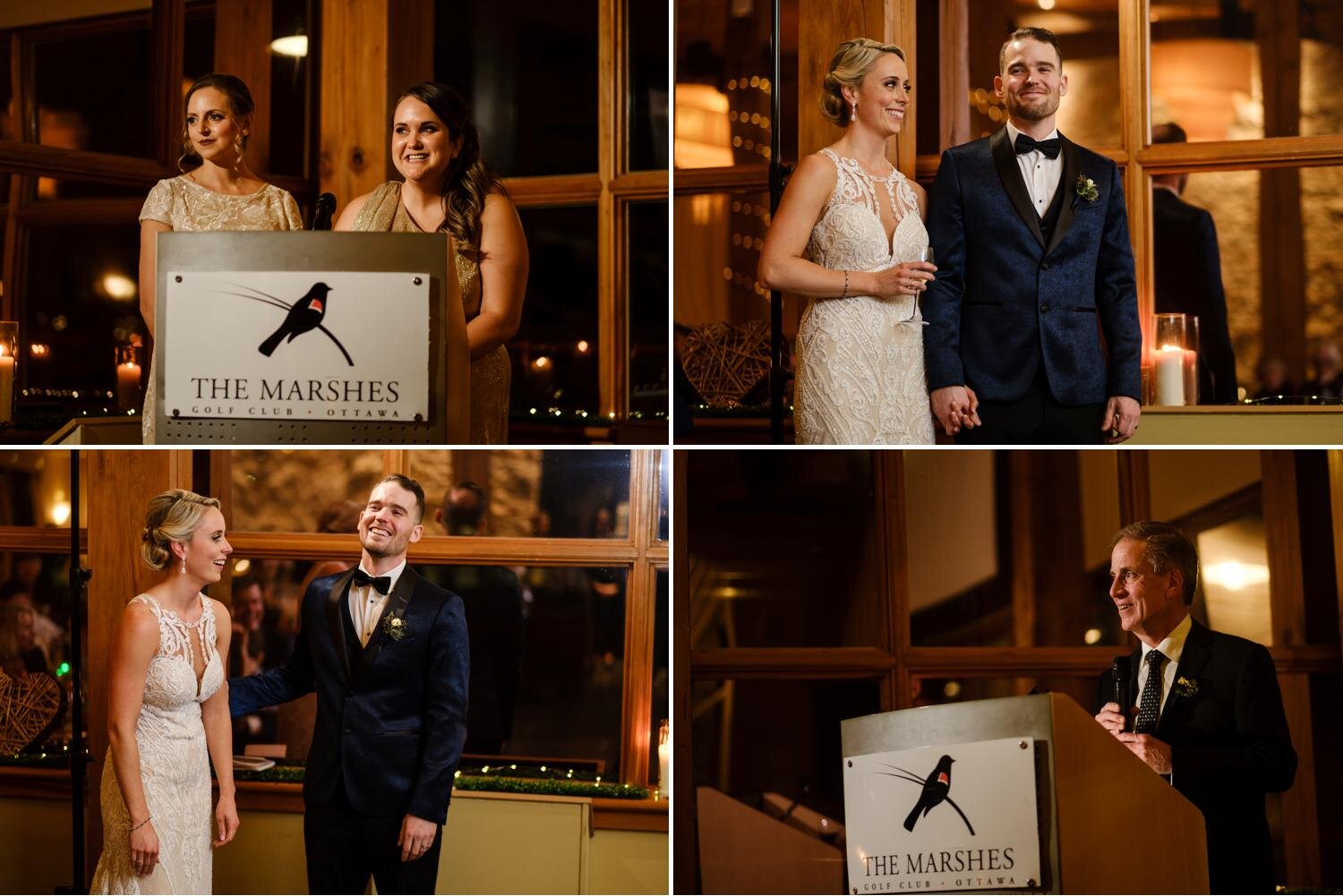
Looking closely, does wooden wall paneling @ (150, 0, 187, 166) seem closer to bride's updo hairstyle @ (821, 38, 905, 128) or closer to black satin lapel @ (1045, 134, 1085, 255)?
bride's updo hairstyle @ (821, 38, 905, 128)

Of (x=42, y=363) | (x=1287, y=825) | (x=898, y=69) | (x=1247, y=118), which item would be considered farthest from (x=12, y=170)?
(x=1287, y=825)

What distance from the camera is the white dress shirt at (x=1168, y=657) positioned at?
206cm

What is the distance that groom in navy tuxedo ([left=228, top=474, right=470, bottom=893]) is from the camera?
2053 mm

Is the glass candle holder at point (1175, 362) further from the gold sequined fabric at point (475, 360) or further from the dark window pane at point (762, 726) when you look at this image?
the gold sequined fabric at point (475, 360)

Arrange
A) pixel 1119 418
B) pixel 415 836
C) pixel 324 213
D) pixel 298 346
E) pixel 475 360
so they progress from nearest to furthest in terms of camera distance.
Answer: pixel 298 346
pixel 324 213
pixel 415 836
pixel 1119 418
pixel 475 360

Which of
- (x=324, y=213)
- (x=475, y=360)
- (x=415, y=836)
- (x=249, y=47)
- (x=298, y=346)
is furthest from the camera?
(x=249, y=47)

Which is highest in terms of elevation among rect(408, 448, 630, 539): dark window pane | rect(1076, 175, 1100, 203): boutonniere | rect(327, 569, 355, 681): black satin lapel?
rect(1076, 175, 1100, 203): boutonniere

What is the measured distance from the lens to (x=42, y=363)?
242cm

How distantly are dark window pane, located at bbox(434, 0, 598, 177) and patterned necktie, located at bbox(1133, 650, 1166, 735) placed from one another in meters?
1.35

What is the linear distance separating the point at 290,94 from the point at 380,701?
1242mm

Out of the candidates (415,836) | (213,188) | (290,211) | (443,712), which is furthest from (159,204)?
(415,836)

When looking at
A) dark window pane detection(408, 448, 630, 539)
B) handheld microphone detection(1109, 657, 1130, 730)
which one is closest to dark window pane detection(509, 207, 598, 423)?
dark window pane detection(408, 448, 630, 539)

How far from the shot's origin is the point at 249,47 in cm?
248

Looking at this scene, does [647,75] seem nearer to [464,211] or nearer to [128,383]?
[464,211]
